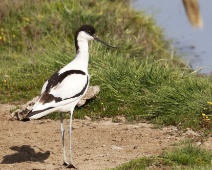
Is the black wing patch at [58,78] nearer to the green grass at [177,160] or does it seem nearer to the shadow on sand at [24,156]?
the shadow on sand at [24,156]

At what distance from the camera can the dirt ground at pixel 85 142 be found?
23.9 feet

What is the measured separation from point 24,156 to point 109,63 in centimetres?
372

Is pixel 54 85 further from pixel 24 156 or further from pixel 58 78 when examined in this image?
pixel 24 156

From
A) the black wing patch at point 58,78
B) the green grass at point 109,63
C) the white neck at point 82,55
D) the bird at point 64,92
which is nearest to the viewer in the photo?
the bird at point 64,92

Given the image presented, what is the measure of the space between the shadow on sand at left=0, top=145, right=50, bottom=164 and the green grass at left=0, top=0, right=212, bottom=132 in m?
1.95

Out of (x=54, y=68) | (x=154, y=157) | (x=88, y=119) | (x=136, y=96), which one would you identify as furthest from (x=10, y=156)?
(x=54, y=68)

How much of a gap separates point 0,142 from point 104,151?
1246 mm

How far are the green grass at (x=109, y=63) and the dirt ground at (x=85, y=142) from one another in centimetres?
40

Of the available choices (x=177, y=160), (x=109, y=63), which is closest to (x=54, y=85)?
(x=177, y=160)

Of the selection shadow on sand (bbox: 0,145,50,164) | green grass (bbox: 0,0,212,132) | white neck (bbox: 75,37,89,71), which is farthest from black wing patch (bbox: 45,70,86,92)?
green grass (bbox: 0,0,212,132)

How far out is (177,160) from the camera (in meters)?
6.89

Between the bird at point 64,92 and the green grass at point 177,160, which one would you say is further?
the bird at point 64,92

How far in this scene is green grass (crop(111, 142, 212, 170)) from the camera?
6660mm

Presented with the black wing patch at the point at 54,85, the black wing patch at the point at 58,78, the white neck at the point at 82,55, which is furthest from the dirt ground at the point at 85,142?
the white neck at the point at 82,55
